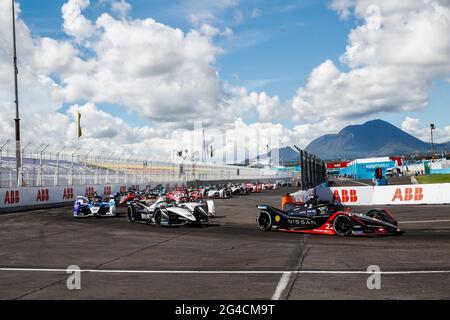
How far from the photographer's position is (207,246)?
478 inches

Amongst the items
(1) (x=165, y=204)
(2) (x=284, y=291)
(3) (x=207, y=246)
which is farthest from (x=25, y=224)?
(2) (x=284, y=291)

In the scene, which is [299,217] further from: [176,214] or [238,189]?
[238,189]

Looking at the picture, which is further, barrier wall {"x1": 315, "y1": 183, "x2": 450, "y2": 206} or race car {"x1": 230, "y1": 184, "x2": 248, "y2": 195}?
race car {"x1": 230, "y1": 184, "x2": 248, "y2": 195}

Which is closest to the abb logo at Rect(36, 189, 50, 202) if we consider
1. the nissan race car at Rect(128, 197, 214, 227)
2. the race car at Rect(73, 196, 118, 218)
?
the race car at Rect(73, 196, 118, 218)

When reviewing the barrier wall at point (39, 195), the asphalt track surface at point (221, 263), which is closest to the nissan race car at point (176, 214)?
the asphalt track surface at point (221, 263)

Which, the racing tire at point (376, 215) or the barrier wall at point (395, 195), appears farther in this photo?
the barrier wall at point (395, 195)

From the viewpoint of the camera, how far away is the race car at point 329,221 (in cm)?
1351

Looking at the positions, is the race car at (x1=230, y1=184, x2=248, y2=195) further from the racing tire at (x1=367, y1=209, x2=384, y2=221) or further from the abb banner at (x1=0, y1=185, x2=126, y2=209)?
the racing tire at (x1=367, y1=209, x2=384, y2=221)

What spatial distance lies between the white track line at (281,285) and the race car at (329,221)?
19.2ft

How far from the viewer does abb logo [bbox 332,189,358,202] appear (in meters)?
27.9

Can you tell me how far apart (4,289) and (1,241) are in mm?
7050

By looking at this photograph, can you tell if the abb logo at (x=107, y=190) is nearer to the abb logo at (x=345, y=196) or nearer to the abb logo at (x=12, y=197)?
the abb logo at (x=12, y=197)

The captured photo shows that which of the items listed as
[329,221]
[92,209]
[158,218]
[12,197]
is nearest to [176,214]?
[158,218]
